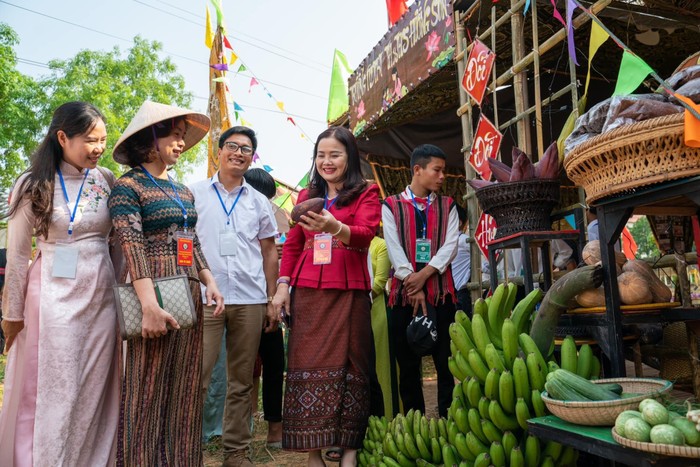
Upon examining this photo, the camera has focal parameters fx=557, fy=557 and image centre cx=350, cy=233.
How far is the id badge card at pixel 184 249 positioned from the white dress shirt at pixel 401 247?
1232 millimetres

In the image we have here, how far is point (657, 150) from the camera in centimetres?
173

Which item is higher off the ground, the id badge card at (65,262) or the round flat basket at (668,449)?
the id badge card at (65,262)

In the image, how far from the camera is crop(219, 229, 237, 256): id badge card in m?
3.31

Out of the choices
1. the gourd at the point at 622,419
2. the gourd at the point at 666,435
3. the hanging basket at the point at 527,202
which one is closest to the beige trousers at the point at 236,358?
the hanging basket at the point at 527,202

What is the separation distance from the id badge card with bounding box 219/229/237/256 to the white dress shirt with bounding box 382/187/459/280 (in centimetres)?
93

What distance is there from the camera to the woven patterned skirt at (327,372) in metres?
2.74

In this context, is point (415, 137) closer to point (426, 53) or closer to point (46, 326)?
point (426, 53)

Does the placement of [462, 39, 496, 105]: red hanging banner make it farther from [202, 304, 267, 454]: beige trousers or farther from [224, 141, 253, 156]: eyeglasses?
[202, 304, 267, 454]: beige trousers

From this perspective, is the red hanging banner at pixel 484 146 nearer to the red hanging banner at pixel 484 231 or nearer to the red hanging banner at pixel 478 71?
the red hanging banner at pixel 478 71

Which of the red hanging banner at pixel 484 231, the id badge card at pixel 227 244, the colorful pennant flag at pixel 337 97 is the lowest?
the id badge card at pixel 227 244

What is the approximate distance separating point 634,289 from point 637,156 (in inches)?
25.0

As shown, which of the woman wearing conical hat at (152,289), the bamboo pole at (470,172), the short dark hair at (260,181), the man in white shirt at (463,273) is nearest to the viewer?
the woman wearing conical hat at (152,289)

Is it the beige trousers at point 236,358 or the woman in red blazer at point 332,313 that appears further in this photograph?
the beige trousers at point 236,358

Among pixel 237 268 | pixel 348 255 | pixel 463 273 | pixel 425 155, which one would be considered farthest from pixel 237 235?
pixel 463 273
